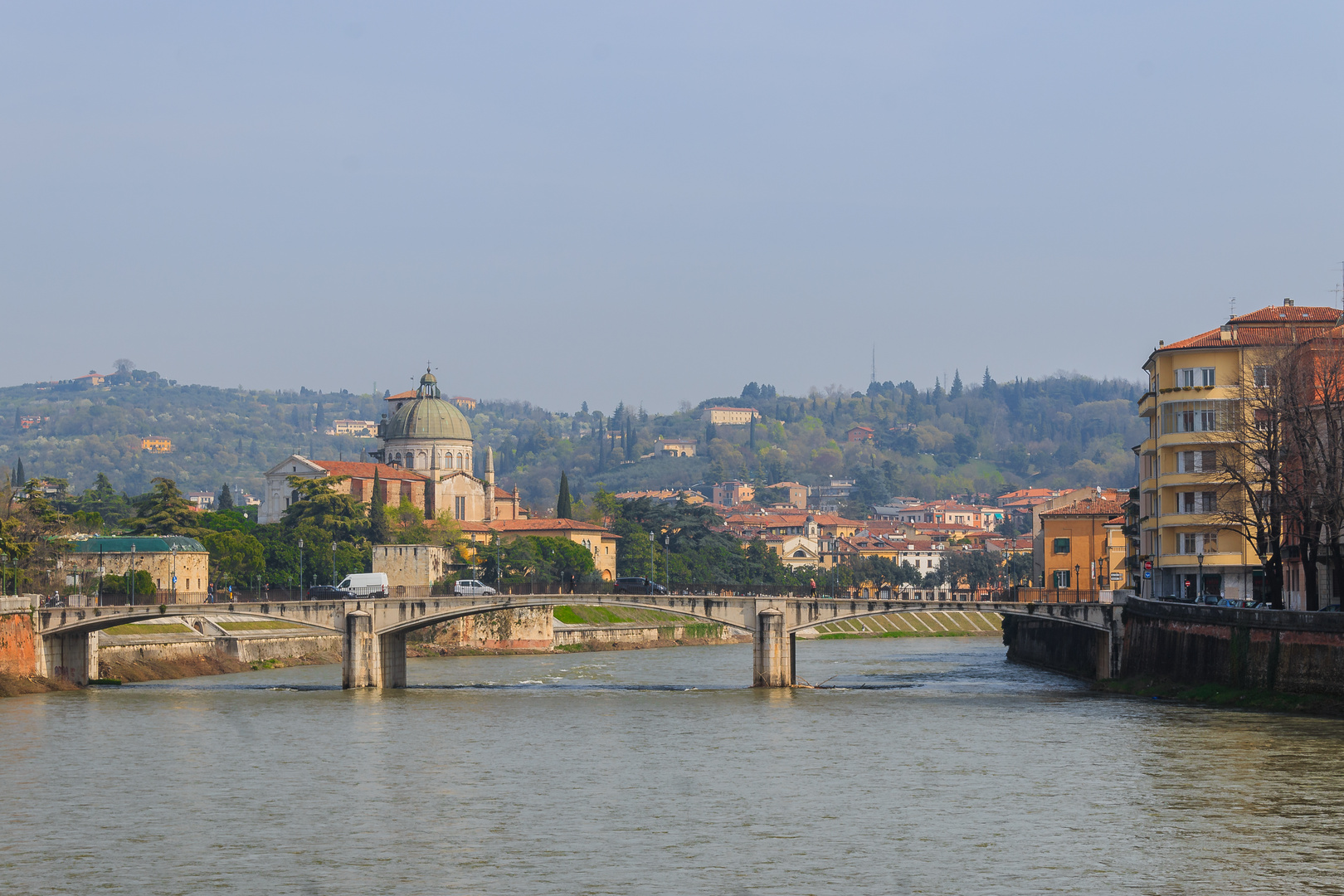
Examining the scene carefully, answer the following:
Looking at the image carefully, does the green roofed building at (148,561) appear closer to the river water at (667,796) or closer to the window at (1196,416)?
the river water at (667,796)

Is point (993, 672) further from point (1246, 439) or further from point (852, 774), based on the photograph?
point (852, 774)

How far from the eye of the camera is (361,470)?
158 m

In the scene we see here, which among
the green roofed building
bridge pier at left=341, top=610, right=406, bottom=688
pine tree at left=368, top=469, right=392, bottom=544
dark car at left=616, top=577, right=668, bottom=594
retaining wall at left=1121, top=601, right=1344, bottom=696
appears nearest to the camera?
retaining wall at left=1121, top=601, right=1344, bottom=696

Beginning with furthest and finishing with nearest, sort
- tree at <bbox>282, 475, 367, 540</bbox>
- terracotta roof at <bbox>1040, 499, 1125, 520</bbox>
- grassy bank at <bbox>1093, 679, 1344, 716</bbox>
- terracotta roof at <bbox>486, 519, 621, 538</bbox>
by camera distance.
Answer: terracotta roof at <bbox>486, 519, 621, 538</bbox> < tree at <bbox>282, 475, 367, 540</bbox> < terracotta roof at <bbox>1040, 499, 1125, 520</bbox> < grassy bank at <bbox>1093, 679, 1344, 716</bbox>

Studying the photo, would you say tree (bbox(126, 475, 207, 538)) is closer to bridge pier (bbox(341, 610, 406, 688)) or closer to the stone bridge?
the stone bridge

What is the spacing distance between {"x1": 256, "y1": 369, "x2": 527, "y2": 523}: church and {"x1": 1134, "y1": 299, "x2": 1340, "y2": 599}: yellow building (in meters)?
99.3

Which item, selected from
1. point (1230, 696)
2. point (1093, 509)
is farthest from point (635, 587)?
point (1230, 696)

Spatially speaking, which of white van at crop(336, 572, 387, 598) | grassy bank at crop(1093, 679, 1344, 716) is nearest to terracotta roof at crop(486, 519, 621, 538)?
white van at crop(336, 572, 387, 598)

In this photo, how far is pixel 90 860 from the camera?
3347 cm

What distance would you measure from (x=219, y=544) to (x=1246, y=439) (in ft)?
240

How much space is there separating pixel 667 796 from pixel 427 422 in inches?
5363

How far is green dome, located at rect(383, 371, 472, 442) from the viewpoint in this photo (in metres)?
175

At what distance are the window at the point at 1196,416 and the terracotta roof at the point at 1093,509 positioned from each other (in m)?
32.3

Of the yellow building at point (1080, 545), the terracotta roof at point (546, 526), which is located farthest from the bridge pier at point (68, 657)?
the terracotta roof at point (546, 526)
